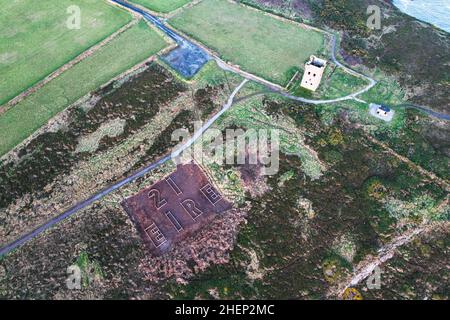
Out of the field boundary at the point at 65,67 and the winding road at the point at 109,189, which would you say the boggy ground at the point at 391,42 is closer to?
the field boundary at the point at 65,67

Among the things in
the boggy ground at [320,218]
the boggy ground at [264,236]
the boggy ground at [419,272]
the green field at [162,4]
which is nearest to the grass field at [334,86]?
the boggy ground at [320,218]

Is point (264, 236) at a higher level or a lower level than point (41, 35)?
lower

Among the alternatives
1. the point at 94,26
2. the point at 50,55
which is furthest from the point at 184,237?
the point at 94,26

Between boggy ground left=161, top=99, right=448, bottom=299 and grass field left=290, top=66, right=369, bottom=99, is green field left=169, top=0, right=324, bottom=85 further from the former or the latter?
boggy ground left=161, top=99, right=448, bottom=299

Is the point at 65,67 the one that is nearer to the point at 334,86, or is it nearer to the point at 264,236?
the point at 264,236

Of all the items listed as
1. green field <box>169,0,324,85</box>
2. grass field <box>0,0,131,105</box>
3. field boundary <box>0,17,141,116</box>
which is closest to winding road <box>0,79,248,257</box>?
green field <box>169,0,324,85</box>

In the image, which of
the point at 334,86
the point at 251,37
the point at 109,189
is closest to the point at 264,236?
the point at 109,189
